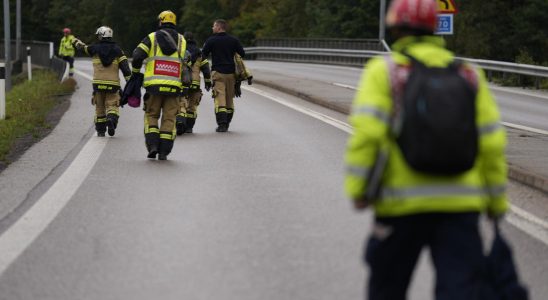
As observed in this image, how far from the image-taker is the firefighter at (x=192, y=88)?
57.4 feet

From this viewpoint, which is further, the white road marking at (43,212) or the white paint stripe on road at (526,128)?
the white paint stripe on road at (526,128)

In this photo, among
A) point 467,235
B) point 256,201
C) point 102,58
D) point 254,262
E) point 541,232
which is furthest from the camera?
point 102,58

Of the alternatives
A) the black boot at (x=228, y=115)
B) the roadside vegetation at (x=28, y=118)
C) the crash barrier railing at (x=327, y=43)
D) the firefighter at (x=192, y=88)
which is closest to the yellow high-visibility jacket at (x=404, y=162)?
the roadside vegetation at (x=28, y=118)

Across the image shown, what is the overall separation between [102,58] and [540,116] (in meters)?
9.09

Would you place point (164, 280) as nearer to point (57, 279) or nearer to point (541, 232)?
point (57, 279)

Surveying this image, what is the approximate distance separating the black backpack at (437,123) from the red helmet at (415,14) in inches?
9.7

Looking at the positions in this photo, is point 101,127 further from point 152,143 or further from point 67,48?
point 67,48

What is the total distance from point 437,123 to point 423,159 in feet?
0.49

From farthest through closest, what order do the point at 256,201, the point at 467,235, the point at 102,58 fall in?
the point at 102,58 → the point at 256,201 → the point at 467,235

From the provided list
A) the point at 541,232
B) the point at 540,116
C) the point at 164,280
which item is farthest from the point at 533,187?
the point at 540,116

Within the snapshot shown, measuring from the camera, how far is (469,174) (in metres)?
4.76

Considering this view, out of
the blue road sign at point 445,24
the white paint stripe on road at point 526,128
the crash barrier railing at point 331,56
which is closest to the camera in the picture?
the white paint stripe on road at point 526,128

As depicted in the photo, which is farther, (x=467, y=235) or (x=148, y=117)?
(x=148, y=117)

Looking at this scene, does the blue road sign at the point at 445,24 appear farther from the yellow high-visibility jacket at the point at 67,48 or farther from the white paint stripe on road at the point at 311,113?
the yellow high-visibility jacket at the point at 67,48
